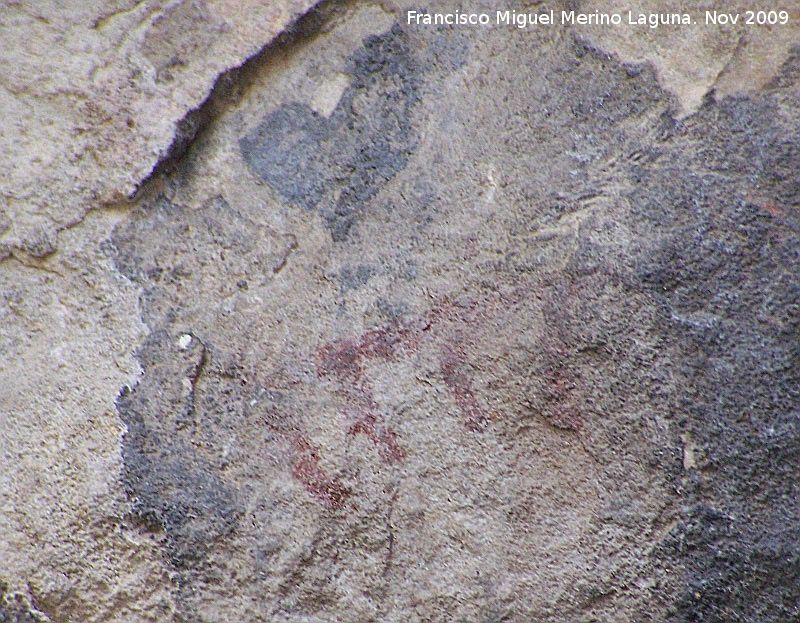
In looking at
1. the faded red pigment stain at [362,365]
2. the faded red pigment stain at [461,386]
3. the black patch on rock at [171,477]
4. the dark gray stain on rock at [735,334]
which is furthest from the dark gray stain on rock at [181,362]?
the dark gray stain on rock at [735,334]

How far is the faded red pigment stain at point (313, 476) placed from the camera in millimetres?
932

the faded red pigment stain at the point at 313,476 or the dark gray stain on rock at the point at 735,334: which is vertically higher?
the dark gray stain on rock at the point at 735,334

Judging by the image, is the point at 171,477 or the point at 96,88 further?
the point at 96,88

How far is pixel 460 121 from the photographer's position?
1.05m

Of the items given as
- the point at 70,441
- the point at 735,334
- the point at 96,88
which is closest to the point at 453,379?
the point at 735,334

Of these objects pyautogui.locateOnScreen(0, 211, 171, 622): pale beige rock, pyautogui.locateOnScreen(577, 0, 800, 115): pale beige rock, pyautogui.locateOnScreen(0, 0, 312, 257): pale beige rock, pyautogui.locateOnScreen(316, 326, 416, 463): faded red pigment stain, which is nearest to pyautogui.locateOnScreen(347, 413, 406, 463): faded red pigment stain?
pyautogui.locateOnScreen(316, 326, 416, 463): faded red pigment stain

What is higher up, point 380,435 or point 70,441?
point 380,435

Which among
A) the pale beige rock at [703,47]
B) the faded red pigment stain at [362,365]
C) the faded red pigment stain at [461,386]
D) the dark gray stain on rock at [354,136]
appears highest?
the pale beige rock at [703,47]

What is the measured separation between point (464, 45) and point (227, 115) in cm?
36

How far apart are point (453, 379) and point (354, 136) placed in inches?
14.9

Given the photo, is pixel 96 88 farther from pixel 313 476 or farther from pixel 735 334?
pixel 735 334

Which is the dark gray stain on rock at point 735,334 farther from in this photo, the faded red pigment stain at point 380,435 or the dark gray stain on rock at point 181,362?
the dark gray stain on rock at point 181,362

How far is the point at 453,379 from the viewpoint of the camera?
3.10 feet

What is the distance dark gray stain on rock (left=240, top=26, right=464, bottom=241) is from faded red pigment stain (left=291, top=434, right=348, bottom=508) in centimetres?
28
